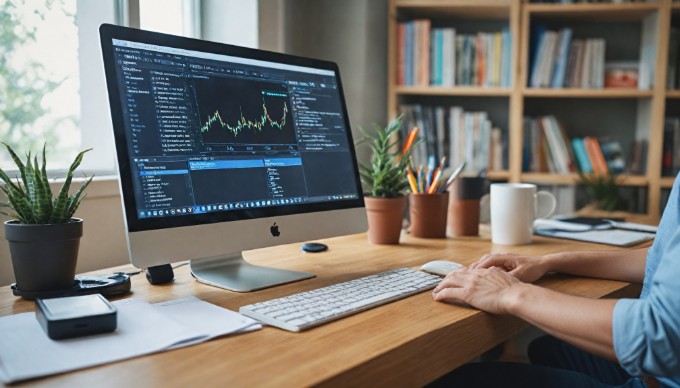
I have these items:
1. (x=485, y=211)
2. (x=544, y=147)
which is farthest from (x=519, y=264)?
(x=544, y=147)

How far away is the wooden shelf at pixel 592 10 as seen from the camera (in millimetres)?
2486

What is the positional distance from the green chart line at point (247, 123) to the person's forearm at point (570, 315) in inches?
21.9

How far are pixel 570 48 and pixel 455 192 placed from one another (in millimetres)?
1406

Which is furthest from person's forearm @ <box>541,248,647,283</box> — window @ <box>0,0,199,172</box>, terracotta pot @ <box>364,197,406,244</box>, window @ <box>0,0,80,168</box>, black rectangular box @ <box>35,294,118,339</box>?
window @ <box>0,0,80,168</box>

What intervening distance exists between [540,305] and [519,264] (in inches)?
11.2

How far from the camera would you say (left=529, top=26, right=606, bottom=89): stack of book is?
2.64 meters

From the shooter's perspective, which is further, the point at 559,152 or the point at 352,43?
the point at 559,152

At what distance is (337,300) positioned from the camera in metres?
0.92

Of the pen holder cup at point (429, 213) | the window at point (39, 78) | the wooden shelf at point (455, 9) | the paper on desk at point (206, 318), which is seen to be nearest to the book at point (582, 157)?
the wooden shelf at point (455, 9)

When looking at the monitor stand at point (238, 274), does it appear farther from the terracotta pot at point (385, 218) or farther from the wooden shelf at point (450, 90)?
the wooden shelf at point (450, 90)

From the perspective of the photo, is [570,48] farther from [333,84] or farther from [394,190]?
[333,84]

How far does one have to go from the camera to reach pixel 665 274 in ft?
2.50

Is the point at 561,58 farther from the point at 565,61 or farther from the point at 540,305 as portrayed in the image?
the point at 540,305

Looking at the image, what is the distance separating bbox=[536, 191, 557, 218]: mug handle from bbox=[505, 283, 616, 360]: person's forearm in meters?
0.86
